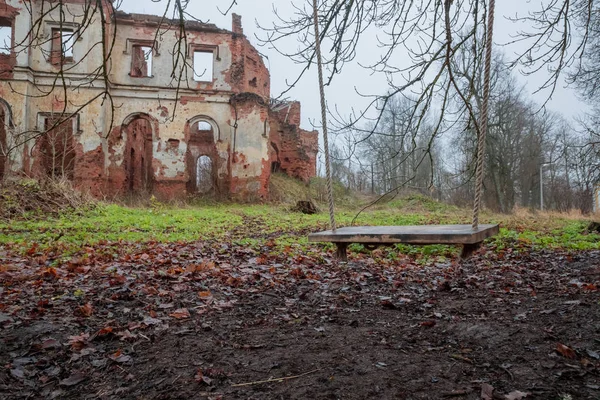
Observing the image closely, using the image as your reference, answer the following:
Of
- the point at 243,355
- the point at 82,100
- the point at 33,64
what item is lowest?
the point at 243,355

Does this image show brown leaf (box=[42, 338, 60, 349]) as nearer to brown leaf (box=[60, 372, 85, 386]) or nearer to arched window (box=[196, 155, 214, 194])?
brown leaf (box=[60, 372, 85, 386])

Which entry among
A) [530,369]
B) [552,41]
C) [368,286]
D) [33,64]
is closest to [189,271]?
[368,286]

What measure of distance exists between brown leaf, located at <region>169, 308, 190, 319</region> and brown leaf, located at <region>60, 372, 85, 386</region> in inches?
32.2

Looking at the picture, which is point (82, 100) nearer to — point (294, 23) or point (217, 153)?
point (217, 153)

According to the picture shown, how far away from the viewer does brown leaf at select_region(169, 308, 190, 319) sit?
2.99m

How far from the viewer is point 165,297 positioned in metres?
3.46

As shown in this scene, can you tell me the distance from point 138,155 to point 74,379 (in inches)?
886

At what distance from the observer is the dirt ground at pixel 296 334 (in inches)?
78.1

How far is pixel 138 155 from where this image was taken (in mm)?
23047

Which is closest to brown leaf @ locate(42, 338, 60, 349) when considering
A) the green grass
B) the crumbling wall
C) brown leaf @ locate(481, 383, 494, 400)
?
brown leaf @ locate(481, 383, 494, 400)

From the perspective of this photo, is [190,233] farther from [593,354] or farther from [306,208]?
[306,208]

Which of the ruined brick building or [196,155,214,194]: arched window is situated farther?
[196,155,214,194]: arched window

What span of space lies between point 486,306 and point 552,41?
252 centimetres

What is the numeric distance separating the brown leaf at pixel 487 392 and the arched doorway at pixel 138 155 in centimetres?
1905
